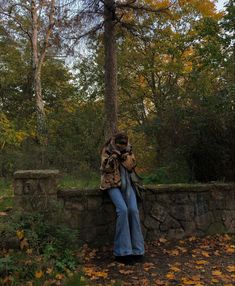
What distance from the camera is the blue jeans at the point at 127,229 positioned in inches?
215

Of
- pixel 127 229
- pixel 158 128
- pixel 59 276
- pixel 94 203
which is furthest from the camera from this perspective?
pixel 158 128

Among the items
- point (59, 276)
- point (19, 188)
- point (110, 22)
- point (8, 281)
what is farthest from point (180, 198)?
point (110, 22)

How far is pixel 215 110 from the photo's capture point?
7680mm

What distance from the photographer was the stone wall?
19.3ft

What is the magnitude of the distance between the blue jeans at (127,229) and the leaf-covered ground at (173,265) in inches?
7.9

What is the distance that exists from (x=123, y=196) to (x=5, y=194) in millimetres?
2382

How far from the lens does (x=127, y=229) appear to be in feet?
18.0

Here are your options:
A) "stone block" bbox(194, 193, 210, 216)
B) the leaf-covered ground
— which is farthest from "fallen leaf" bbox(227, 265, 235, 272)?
"stone block" bbox(194, 193, 210, 216)

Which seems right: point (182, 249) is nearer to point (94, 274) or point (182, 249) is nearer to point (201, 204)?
point (201, 204)

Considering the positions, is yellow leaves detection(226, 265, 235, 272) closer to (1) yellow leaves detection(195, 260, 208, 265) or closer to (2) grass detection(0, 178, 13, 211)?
(1) yellow leaves detection(195, 260, 208, 265)

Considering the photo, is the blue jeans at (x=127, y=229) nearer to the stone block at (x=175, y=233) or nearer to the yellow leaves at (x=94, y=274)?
the yellow leaves at (x=94, y=274)

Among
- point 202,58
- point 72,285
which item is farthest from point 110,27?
point 202,58

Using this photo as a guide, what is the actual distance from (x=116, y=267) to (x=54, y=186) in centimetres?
148

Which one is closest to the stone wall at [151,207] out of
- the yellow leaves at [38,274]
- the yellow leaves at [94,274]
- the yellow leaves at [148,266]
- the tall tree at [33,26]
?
the yellow leaves at [94,274]
